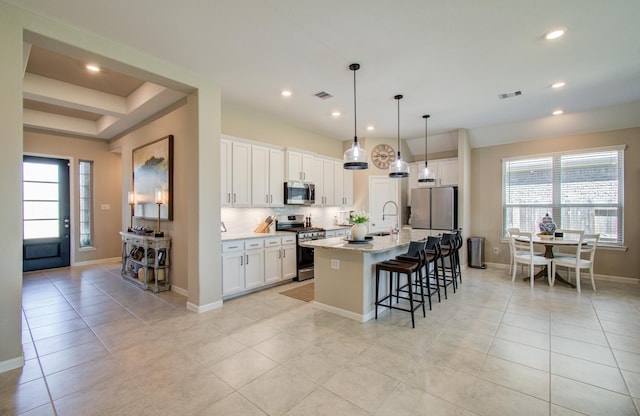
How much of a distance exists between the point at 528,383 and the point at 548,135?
5.53 meters

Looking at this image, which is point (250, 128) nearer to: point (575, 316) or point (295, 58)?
point (295, 58)

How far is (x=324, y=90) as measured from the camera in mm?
4137

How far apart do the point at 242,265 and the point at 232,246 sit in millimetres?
356

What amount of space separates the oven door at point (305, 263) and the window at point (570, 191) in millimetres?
4442

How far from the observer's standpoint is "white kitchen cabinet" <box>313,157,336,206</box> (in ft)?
20.3

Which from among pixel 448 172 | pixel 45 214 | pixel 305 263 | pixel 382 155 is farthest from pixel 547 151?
pixel 45 214

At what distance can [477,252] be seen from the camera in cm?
629

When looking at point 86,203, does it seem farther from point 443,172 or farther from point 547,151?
point 547,151

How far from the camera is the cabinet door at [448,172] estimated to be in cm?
660

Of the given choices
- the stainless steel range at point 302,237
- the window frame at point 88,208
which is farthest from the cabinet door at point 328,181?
the window frame at point 88,208

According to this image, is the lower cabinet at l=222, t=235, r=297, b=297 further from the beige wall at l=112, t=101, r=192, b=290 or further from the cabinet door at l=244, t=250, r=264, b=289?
the beige wall at l=112, t=101, r=192, b=290

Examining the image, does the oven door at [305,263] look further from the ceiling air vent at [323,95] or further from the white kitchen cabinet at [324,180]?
the ceiling air vent at [323,95]

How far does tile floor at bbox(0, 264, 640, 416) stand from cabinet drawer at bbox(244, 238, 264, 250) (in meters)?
0.82

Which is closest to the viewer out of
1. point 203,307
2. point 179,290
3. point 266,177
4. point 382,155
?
point 203,307
